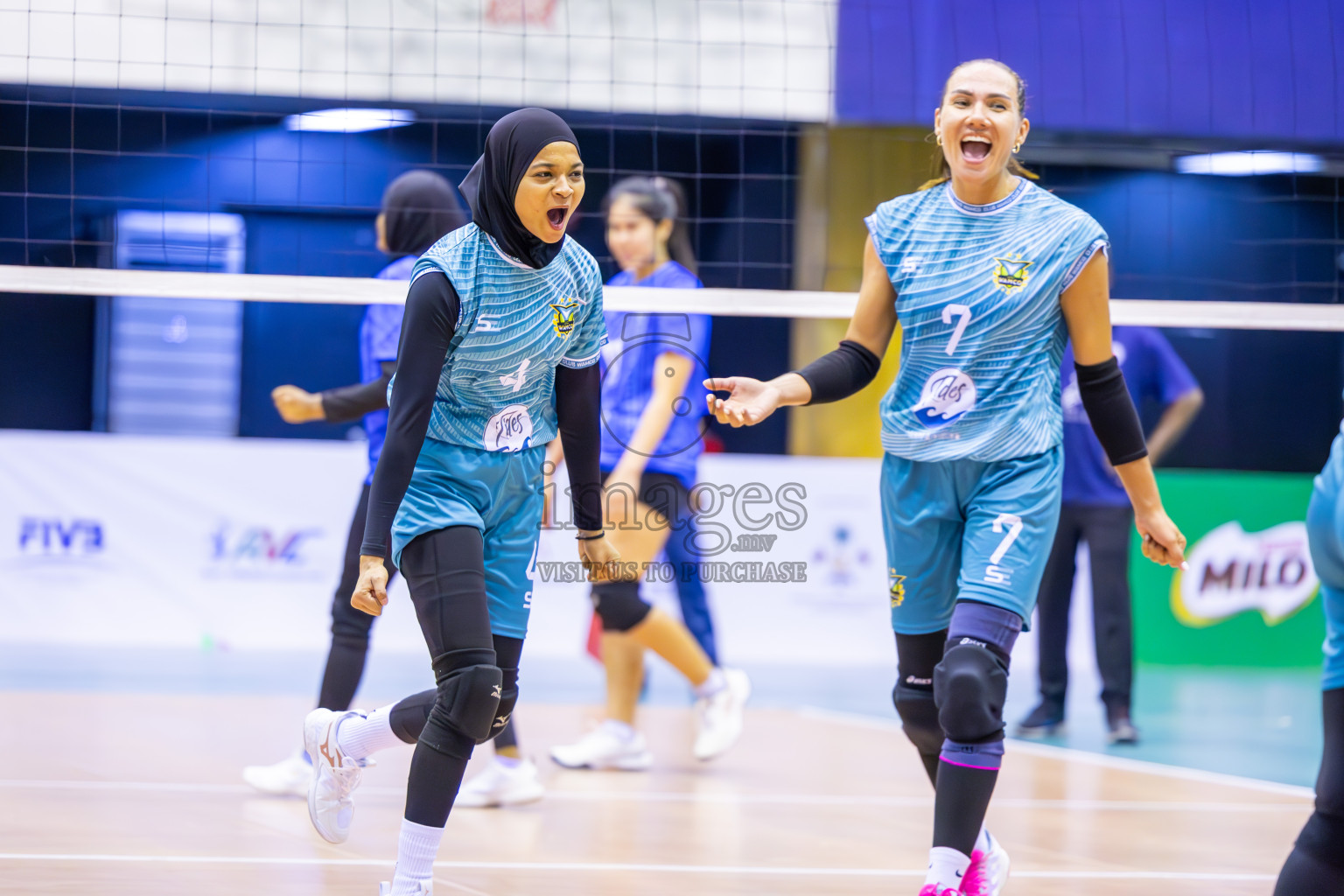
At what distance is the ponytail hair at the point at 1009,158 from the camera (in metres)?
3.10

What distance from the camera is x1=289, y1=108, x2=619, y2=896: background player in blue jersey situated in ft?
9.18

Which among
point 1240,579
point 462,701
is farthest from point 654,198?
point 1240,579

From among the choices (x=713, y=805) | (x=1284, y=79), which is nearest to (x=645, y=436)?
(x=713, y=805)

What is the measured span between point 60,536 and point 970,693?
6.24m

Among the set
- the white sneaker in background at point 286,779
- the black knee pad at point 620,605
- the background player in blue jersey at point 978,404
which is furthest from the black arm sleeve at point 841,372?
the white sneaker in background at point 286,779

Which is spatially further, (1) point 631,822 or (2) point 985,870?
(1) point 631,822

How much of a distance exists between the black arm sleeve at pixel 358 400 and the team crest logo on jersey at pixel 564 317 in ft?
3.93

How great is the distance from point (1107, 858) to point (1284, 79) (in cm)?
496

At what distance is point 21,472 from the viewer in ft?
25.1

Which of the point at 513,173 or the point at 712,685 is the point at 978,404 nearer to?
the point at 513,173

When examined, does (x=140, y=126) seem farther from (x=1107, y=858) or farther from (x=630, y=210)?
(x=1107, y=858)

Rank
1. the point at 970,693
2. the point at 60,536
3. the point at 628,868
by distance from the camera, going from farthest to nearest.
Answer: the point at 60,536, the point at 628,868, the point at 970,693

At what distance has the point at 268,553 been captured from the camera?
25.6ft

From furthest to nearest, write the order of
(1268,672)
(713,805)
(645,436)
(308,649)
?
(1268,672) → (308,649) → (645,436) → (713,805)
